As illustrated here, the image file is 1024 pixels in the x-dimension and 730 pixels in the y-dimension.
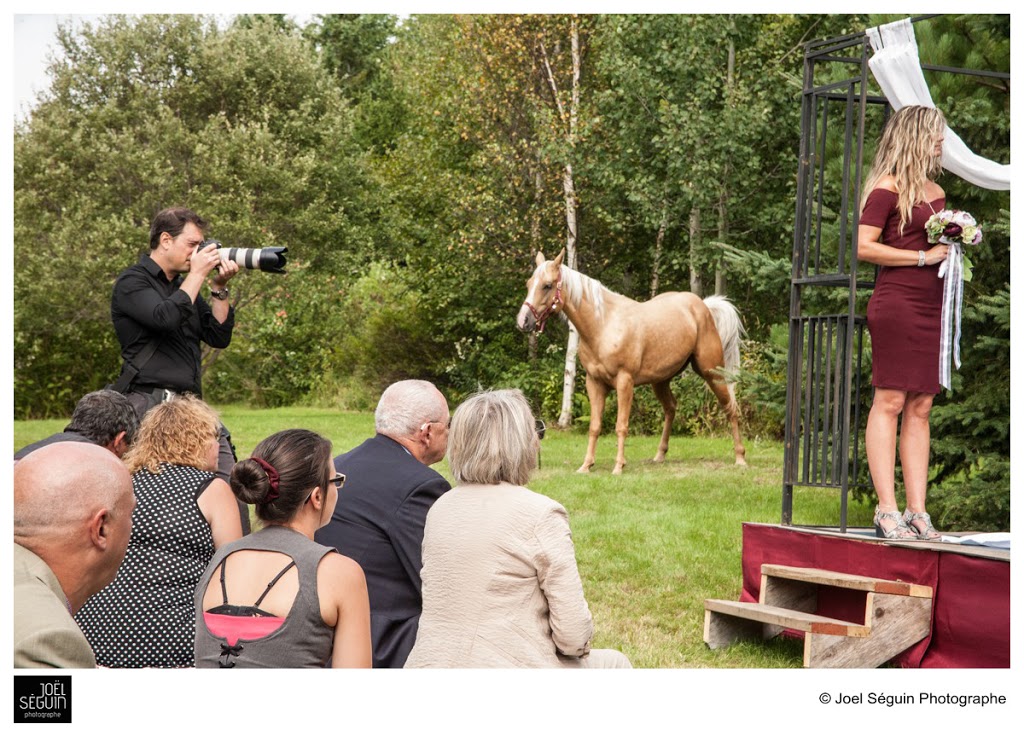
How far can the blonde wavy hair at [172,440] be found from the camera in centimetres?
347

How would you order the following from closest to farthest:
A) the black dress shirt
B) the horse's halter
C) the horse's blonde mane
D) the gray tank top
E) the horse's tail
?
the gray tank top
the black dress shirt
the horse's halter
the horse's blonde mane
the horse's tail

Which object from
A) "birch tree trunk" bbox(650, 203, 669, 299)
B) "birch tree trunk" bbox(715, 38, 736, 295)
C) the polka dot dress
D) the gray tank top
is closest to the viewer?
the gray tank top

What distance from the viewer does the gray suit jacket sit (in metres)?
1.79

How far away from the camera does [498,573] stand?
2.78 metres

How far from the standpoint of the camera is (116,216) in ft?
55.3

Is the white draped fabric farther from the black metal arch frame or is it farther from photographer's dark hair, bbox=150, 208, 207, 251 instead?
photographer's dark hair, bbox=150, 208, 207, 251

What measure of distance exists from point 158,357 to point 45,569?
2.82 m

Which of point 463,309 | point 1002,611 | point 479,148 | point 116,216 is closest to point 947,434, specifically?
point 1002,611

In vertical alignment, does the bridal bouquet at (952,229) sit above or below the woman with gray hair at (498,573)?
above

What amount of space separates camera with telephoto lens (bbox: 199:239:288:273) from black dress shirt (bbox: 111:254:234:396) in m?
0.25

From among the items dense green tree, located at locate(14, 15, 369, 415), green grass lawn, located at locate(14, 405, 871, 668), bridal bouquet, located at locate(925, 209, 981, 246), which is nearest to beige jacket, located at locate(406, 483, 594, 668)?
green grass lawn, located at locate(14, 405, 871, 668)

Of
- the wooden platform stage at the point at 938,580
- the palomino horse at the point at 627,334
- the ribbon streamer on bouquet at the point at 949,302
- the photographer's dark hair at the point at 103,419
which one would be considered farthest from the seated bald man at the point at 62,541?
the palomino horse at the point at 627,334

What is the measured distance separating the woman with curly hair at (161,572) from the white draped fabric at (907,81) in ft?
10.9

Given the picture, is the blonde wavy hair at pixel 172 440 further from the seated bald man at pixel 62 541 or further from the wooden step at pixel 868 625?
the wooden step at pixel 868 625
